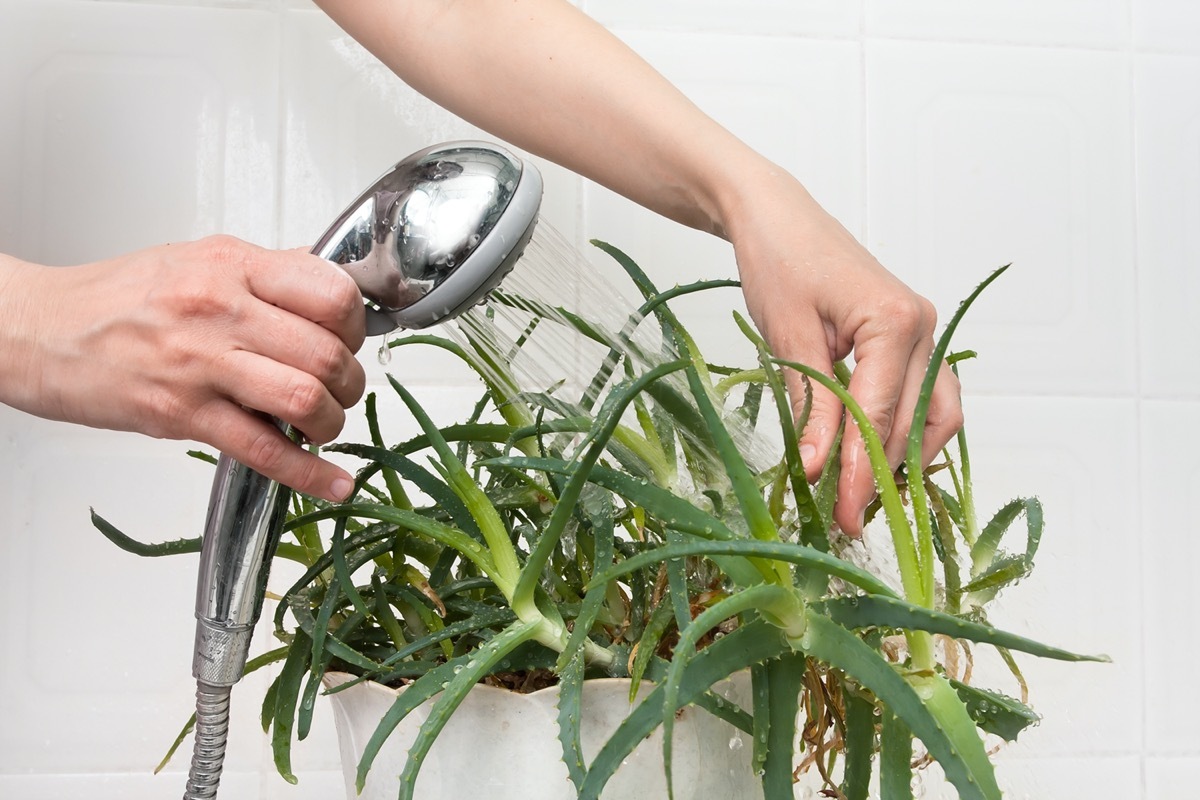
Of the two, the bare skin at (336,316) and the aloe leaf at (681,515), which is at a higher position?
the bare skin at (336,316)

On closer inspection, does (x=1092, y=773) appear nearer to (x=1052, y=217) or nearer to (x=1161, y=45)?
(x=1052, y=217)

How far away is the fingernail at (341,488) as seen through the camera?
13.1 inches

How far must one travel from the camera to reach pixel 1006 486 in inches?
28.1

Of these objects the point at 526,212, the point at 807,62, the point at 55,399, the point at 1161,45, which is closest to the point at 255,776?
the point at 55,399

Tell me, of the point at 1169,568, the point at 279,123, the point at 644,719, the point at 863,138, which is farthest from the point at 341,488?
the point at 1169,568

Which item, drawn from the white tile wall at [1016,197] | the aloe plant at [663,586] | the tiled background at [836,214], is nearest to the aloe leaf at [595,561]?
the aloe plant at [663,586]

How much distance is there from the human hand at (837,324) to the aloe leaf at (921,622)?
8cm

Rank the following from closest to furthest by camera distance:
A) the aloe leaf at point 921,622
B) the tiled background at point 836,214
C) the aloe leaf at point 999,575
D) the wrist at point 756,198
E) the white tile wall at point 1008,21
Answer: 1. the aloe leaf at point 921,622
2. the aloe leaf at point 999,575
3. the wrist at point 756,198
4. the tiled background at point 836,214
5. the white tile wall at point 1008,21

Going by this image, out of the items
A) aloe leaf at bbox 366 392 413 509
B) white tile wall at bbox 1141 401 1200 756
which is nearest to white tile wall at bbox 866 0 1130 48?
white tile wall at bbox 1141 401 1200 756

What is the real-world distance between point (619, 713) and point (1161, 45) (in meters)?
0.72

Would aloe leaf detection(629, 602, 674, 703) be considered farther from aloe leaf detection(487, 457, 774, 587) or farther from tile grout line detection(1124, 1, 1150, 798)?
tile grout line detection(1124, 1, 1150, 798)

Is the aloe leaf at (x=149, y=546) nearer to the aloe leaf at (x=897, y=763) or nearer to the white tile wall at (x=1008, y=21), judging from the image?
the aloe leaf at (x=897, y=763)

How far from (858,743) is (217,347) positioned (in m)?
0.23

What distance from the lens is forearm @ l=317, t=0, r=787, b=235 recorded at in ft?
1.56
